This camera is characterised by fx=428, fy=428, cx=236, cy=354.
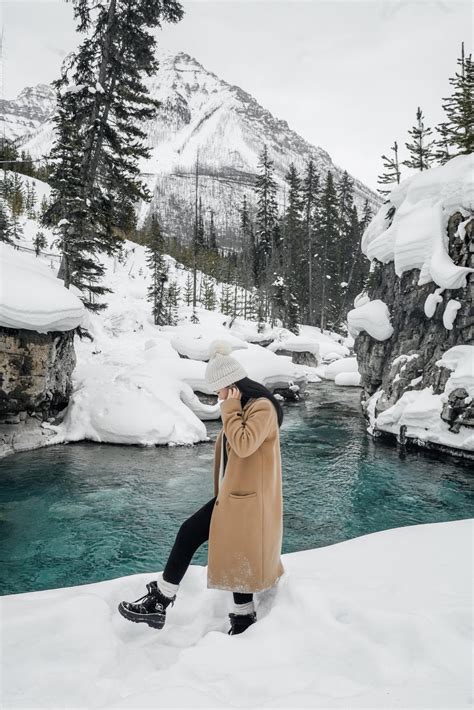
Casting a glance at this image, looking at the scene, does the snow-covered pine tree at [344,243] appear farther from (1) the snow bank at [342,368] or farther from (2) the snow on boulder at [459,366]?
(2) the snow on boulder at [459,366]

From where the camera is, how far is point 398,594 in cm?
274

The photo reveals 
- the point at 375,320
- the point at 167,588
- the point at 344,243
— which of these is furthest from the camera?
the point at 344,243

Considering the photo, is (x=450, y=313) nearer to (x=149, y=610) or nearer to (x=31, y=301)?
(x=31, y=301)

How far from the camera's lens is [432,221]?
1331 cm

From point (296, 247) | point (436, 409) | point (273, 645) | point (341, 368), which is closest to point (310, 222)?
point (296, 247)

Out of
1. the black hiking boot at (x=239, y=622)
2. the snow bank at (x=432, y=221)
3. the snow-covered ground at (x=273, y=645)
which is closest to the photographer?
the snow-covered ground at (x=273, y=645)

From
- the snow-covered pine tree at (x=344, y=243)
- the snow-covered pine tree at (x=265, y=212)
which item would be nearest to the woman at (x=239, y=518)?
the snow-covered pine tree at (x=344, y=243)

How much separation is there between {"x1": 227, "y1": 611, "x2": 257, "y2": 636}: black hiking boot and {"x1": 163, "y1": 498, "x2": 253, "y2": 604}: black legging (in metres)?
0.43

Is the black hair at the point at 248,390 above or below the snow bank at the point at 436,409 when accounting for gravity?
above

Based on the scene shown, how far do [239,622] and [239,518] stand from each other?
2.13ft

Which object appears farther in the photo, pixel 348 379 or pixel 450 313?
pixel 348 379

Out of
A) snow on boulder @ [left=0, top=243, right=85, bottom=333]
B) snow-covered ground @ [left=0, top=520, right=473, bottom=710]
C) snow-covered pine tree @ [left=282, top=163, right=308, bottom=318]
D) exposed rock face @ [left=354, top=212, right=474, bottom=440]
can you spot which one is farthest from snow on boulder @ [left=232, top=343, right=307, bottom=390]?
snow-covered pine tree @ [left=282, top=163, right=308, bottom=318]

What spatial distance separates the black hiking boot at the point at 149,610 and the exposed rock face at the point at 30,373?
907cm

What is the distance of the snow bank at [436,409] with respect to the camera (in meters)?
11.4
